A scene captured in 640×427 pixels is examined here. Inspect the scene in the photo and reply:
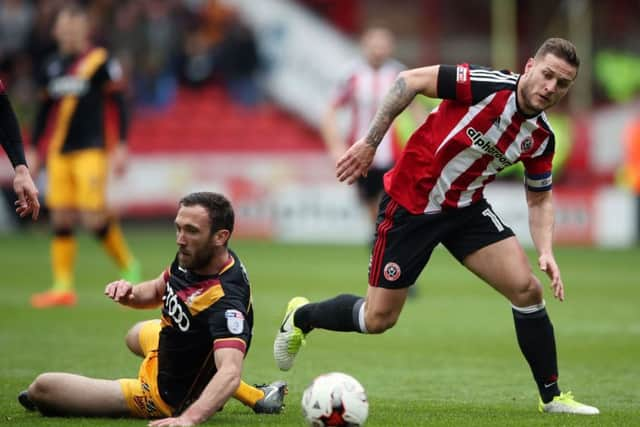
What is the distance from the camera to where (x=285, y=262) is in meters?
16.2

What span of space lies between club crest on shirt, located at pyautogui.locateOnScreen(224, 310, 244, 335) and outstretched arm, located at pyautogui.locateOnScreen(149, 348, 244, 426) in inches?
6.0

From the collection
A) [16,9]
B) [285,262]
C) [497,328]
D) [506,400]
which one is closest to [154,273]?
[285,262]

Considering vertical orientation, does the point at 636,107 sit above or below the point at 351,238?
above

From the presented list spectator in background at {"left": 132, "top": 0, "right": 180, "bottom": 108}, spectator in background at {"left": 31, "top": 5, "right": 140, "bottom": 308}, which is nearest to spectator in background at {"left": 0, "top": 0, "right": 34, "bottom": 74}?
spectator in background at {"left": 132, "top": 0, "right": 180, "bottom": 108}

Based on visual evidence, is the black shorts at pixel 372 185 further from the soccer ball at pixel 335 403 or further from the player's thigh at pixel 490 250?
the soccer ball at pixel 335 403

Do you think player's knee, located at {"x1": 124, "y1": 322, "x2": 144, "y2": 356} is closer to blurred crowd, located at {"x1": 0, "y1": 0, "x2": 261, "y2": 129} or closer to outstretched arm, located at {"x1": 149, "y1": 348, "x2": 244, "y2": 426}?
outstretched arm, located at {"x1": 149, "y1": 348, "x2": 244, "y2": 426}

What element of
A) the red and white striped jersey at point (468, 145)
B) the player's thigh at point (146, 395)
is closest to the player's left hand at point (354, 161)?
the red and white striped jersey at point (468, 145)

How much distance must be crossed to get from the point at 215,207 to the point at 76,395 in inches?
46.6

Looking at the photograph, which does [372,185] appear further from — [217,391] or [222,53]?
[222,53]

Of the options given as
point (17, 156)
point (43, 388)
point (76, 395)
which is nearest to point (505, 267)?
point (76, 395)

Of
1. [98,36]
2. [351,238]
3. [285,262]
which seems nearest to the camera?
[285,262]

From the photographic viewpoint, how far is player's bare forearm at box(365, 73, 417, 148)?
5.89 metres

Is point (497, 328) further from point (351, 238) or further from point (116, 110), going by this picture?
point (351, 238)

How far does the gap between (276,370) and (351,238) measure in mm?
12606
